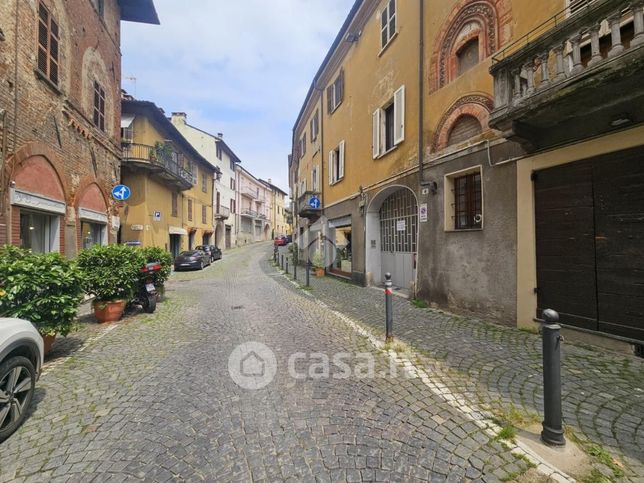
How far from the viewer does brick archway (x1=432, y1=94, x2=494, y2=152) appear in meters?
6.38

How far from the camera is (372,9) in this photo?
11.1 m

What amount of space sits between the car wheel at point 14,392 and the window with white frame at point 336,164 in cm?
1220

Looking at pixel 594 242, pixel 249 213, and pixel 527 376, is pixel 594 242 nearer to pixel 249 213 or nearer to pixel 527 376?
pixel 527 376

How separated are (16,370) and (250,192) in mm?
47163

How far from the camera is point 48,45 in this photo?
8508mm

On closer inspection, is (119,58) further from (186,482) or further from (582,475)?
(582,475)

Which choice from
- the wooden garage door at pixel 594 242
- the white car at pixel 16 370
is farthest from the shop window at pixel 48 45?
the wooden garage door at pixel 594 242

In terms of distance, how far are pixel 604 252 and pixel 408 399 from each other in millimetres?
3882

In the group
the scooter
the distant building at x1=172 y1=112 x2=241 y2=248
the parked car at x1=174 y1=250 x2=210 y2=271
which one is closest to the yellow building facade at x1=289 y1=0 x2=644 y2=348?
the scooter

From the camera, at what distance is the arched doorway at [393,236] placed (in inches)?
378

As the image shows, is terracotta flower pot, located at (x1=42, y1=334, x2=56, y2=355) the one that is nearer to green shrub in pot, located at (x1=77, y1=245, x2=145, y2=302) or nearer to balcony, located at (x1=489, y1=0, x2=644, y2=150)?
green shrub in pot, located at (x1=77, y1=245, x2=145, y2=302)

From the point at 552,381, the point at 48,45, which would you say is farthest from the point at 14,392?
the point at 48,45

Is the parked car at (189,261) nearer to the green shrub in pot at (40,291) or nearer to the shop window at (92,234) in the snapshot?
the shop window at (92,234)

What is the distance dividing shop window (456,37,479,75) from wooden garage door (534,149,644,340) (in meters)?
3.33
